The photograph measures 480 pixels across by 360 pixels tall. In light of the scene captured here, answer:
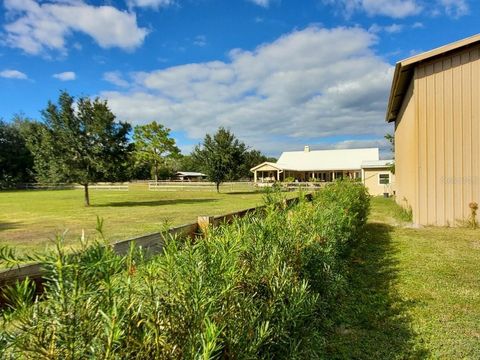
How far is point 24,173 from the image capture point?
48.8 metres

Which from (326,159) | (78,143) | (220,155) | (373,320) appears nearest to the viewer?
(373,320)

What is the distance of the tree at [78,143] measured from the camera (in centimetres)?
1967

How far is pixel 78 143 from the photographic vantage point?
20.1m

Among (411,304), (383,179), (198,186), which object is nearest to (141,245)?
(411,304)

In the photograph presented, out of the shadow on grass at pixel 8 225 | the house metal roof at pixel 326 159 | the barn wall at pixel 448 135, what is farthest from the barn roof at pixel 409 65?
the house metal roof at pixel 326 159

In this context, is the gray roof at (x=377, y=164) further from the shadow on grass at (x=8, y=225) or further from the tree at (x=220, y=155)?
the shadow on grass at (x=8, y=225)

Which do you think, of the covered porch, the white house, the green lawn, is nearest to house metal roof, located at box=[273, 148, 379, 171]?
the white house

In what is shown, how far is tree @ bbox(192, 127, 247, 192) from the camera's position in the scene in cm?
3409

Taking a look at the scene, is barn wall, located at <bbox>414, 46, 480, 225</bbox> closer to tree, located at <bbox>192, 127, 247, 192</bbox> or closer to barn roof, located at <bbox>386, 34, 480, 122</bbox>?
barn roof, located at <bbox>386, 34, 480, 122</bbox>

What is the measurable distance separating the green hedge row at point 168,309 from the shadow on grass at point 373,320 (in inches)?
52.9

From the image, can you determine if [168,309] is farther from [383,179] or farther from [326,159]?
[326,159]

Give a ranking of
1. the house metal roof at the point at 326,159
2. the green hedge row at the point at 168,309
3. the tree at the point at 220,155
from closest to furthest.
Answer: the green hedge row at the point at 168,309, the tree at the point at 220,155, the house metal roof at the point at 326,159

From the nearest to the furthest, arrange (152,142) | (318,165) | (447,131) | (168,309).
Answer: (168,309)
(447,131)
(318,165)
(152,142)

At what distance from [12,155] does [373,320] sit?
2125 inches
